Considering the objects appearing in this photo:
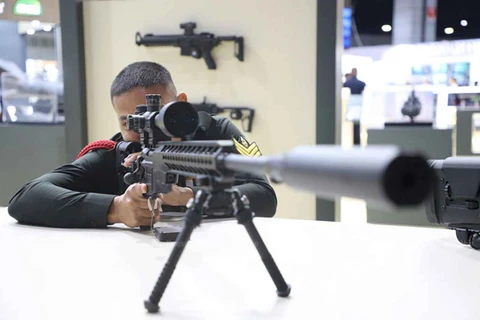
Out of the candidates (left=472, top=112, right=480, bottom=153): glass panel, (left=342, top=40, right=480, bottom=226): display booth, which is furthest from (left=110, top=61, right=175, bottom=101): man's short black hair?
(left=472, top=112, right=480, bottom=153): glass panel

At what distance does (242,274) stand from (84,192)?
737 mm

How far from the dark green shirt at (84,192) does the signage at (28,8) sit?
2.31m

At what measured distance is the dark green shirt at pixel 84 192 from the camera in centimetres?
127

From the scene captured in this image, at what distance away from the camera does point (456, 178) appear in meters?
1.08

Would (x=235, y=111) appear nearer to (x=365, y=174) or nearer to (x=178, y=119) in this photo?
(x=178, y=119)

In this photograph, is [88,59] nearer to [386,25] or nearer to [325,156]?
[325,156]

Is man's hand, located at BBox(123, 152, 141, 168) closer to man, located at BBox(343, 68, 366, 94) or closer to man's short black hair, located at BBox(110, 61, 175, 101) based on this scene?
man's short black hair, located at BBox(110, 61, 175, 101)

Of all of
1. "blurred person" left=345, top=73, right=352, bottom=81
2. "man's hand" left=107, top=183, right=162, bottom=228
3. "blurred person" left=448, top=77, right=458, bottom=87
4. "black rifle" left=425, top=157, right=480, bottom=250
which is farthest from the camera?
"blurred person" left=345, top=73, right=352, bottom=81

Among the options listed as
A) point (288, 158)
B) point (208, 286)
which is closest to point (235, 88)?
point (208, 286)

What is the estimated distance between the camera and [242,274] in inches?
34.6

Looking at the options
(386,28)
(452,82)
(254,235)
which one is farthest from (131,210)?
(386,28)

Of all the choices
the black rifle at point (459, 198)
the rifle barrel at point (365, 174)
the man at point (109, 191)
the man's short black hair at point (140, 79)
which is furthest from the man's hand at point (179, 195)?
the rifle barrel at point (365, 174)

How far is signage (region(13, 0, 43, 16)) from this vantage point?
3.40 metres

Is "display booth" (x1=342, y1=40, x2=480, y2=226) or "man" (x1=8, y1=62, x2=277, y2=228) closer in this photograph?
"man" (x1=8, y1=62, x2=277, y2=228)
